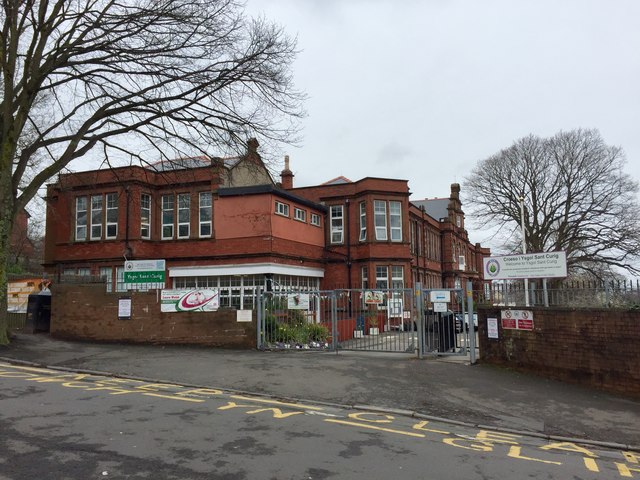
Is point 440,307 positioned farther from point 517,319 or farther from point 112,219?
point 112,219

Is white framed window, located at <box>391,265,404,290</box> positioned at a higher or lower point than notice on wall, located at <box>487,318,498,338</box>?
higher

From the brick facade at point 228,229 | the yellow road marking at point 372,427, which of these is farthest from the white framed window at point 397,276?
the yellow road marking at point 372,427

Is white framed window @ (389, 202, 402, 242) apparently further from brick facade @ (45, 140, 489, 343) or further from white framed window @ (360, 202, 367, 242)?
white framed window @ (360, 202, 367, 242)

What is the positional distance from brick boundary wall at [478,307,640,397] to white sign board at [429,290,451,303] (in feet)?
4.72

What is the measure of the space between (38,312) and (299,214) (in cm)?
1341

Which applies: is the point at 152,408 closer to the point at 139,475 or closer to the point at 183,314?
the point at 139,475

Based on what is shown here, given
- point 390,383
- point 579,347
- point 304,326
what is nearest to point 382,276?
point 304,326

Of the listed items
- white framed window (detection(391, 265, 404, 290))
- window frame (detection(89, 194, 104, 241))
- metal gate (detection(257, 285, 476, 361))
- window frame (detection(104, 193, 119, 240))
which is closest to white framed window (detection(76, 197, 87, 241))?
window frame (detection(89, 194, 104, 241))

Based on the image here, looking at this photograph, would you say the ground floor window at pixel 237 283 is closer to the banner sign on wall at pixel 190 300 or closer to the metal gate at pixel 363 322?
the metal gate at pixel 363 322

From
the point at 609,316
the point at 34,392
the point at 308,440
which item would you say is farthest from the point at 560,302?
the point at 34,392

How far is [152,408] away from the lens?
8.00 m

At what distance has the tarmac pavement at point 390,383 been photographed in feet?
27.0

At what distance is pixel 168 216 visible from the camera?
2667cm

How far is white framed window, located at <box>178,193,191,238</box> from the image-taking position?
26.0 meters
